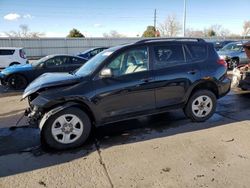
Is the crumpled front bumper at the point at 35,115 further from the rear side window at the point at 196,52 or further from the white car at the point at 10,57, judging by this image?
the white car at the point at 10,57

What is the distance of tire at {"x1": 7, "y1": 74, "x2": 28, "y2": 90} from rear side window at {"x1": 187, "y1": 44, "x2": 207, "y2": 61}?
7.76m

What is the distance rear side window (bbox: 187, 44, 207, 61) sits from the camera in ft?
18.4

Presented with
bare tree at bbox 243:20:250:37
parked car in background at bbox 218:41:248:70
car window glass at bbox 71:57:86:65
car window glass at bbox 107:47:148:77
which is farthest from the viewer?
bare tree at bbox 243:20:250:37

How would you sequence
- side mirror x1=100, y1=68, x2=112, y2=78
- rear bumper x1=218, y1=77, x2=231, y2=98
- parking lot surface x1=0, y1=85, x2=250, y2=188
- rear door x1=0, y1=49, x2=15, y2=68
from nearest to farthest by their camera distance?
parking lot surface x1=0, y1=85, x2=250, y2=188, side mirror x1=100, y1=68, x2=112, y2=78, rear bumper x1=218, y1=77, x2=231, y2=98, rear door x1=0, y1=49, x2=15, y2=68

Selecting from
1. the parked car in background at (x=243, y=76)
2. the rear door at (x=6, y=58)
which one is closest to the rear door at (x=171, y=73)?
the parked car in background at (x=243, y=76)

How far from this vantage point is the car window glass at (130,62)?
495cm

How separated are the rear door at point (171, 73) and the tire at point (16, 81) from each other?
7.51 meters

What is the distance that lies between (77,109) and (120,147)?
38.7 inches

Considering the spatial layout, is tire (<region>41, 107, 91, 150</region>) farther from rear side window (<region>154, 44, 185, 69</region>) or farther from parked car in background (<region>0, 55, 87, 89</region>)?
parked car in background (<region>0, 55, 87, 89</region>)

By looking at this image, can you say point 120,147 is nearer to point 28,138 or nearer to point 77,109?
point 77,109

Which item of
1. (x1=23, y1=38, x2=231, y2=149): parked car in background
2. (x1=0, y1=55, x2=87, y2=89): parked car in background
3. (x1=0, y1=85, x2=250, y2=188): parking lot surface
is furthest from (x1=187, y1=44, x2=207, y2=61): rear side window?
(x1=0, y1=55, x2=87, y2=89): parked car in background

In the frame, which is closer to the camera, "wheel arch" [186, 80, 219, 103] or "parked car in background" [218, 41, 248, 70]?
"wheel arch" [186, 80, 219, 103]

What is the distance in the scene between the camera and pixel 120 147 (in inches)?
181

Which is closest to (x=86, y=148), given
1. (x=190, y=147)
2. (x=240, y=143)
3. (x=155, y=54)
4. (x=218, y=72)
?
(x=190, y=147)
